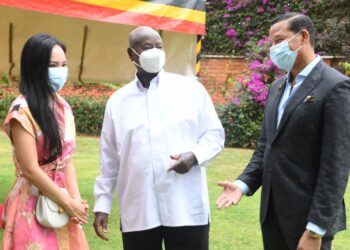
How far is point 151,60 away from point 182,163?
2.06ft

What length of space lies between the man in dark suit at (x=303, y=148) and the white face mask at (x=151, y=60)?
68cm

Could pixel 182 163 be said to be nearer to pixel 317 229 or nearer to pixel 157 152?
pixel 157 152

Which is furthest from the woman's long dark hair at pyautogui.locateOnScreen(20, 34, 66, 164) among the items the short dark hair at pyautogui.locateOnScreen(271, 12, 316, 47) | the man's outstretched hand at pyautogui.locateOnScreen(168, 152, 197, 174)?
the short dark hair at pyautogui.locateOnScreen(271, 12, 316, 47)

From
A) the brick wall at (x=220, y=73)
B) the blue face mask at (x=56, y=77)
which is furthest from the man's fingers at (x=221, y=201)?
the brick wall at (x=220, y=73)

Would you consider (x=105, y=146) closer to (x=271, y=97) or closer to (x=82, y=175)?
(x=271, y=97)

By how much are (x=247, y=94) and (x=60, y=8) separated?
316 inches

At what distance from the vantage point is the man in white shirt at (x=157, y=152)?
294cm

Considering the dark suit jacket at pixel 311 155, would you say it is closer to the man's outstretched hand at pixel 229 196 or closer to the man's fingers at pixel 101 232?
the man's outstretched hand at pixel 229 196

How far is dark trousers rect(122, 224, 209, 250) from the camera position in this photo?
117 inches

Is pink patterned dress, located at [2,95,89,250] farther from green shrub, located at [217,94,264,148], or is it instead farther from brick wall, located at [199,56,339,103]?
brick wall, located at [199,56,339,103]

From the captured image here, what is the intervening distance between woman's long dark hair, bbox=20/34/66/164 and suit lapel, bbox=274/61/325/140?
1.18 meters

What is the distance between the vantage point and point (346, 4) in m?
12.9

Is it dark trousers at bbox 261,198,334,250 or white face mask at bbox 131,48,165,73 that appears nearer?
dark trousers at bbox 261,198,334,250

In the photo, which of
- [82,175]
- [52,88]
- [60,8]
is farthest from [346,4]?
[52,88]
